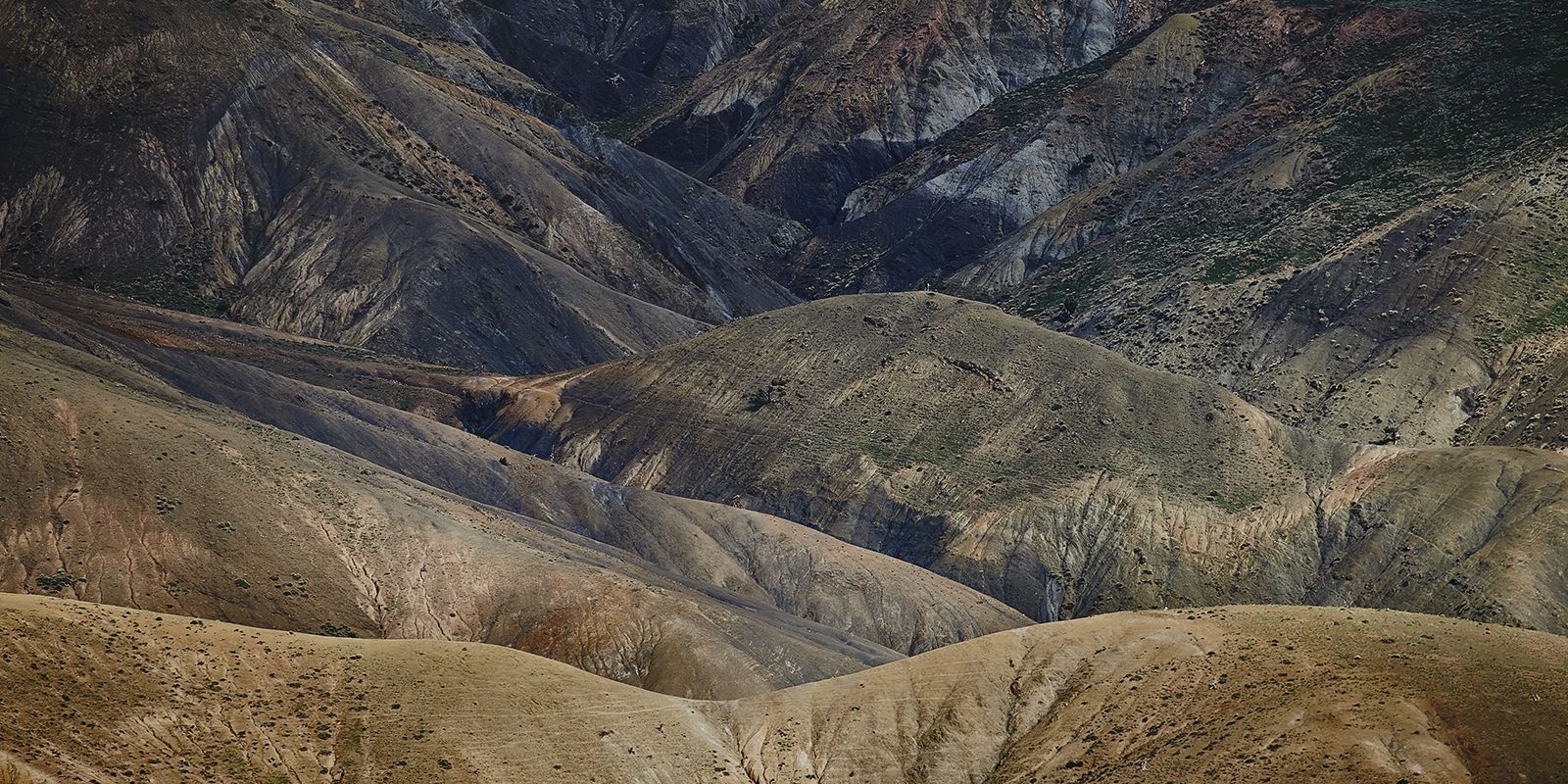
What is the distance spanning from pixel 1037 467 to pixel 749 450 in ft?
72.7

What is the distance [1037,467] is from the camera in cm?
11894

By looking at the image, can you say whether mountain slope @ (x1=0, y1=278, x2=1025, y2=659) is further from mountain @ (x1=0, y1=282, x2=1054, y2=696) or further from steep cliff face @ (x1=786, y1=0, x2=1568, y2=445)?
steep cliff face @ (x1=786, y1=0, x2=1568, y2=445)

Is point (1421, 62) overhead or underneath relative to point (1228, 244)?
overhead

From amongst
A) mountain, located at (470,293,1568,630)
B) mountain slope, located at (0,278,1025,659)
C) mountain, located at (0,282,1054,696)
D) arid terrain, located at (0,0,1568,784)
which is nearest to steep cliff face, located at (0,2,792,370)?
arid terrain, located at (0,0,1568,784)

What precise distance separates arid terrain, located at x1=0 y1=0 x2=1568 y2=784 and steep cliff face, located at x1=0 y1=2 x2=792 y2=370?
493 mm

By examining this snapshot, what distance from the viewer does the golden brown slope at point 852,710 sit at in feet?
169

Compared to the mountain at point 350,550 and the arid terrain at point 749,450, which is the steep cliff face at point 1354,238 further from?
the mountain at point 350,550

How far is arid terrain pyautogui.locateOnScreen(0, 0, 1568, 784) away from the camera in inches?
2282

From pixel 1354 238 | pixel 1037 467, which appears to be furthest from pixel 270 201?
pixel 1354 238

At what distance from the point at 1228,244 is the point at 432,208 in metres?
76.5

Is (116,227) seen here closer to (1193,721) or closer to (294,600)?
(294,600)

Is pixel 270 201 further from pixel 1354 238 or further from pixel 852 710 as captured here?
pixel 852 710

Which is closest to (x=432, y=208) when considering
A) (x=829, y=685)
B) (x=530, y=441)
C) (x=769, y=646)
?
(x=530, y=441)

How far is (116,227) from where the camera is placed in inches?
5999
